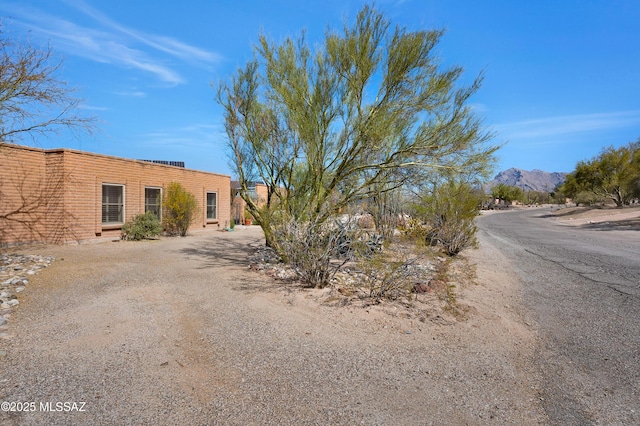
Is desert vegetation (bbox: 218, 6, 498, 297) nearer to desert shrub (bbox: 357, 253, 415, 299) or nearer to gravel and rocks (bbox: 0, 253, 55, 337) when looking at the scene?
desert shrub (bbox: 357, 253, 415, 299)

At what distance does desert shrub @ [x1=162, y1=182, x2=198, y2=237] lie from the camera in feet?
54.1

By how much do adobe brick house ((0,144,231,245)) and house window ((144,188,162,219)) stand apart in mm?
43

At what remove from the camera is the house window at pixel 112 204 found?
14.1 metres

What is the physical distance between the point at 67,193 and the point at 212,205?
9.03 metres

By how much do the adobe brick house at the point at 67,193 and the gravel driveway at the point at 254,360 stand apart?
6708 mm

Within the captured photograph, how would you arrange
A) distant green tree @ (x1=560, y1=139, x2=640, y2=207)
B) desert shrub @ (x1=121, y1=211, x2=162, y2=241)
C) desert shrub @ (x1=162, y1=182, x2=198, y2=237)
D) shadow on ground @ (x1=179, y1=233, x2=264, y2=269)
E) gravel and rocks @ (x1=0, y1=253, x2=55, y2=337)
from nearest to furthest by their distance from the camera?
gravel and rocks @ (x1=0, y1=253, x2=55, y2=337)
shadow on ground @ (x1=179, y1=233, x2=264, y2=269)
desert shrub @ (x1=121, y1=211, x2=162, y2=241)
desert shrub @ (x1=162, y1=182, x2=198, y2=237)
distant green tree @ (x1=560, y1=139, x2=640, y2=207)

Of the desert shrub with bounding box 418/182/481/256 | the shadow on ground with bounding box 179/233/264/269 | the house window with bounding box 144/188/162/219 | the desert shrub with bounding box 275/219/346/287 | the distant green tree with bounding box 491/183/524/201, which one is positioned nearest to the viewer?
the desert shrub with bounding box 275/219/346/287

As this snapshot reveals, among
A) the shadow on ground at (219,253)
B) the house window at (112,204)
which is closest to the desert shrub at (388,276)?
the shadow on ground at (219,253)

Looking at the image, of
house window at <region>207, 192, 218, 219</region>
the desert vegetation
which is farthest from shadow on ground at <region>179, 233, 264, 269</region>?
house window at <region>207, 192, 218, 219</region>

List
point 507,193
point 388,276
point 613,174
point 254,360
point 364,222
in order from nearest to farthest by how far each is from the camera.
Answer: point 254,360 < point 388,276 < point 364,222 < point 613,174 < point 507,193

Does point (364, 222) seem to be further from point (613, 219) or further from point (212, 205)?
point (613, 219)

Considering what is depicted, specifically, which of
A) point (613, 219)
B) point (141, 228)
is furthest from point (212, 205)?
point (613, 219)

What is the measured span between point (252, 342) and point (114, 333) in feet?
5.46

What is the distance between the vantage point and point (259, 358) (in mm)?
3855
